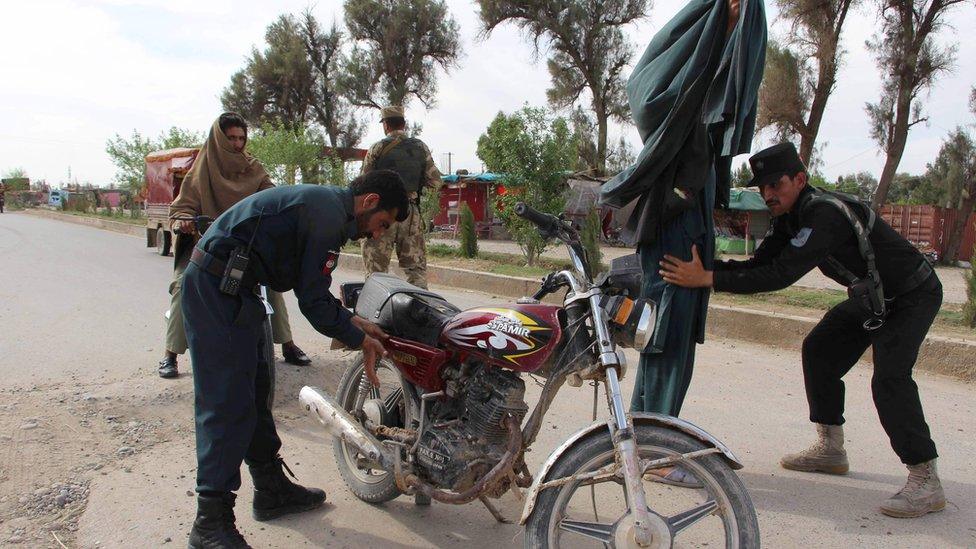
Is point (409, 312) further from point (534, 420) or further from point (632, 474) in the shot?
point (632, 474)

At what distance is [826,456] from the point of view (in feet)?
11.7

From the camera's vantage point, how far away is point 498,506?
10.3 feet

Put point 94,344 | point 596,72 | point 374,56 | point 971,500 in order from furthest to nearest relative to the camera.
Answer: point 374,56 → point 596,72 → point 94,344 → point 971,500

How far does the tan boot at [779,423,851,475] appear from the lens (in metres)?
3.56

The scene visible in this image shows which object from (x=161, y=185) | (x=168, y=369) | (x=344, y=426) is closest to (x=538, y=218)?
(x=344, y=426)

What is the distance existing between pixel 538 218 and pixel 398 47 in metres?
31.3

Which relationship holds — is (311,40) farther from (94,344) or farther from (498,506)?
(498,506)

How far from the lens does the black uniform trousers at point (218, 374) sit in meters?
2.65

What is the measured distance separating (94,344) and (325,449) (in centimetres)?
329

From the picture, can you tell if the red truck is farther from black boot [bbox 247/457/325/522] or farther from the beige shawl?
black boot [bbox 247/457/325/522]

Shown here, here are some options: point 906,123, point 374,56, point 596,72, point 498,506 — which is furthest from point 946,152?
point 498,506

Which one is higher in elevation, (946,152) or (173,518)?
(946,152)

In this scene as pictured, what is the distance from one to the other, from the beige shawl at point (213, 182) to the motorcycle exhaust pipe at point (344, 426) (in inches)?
82.7

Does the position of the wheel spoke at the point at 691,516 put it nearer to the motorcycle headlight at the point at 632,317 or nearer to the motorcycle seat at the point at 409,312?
the motorcycle headlight at the point at 632,317
